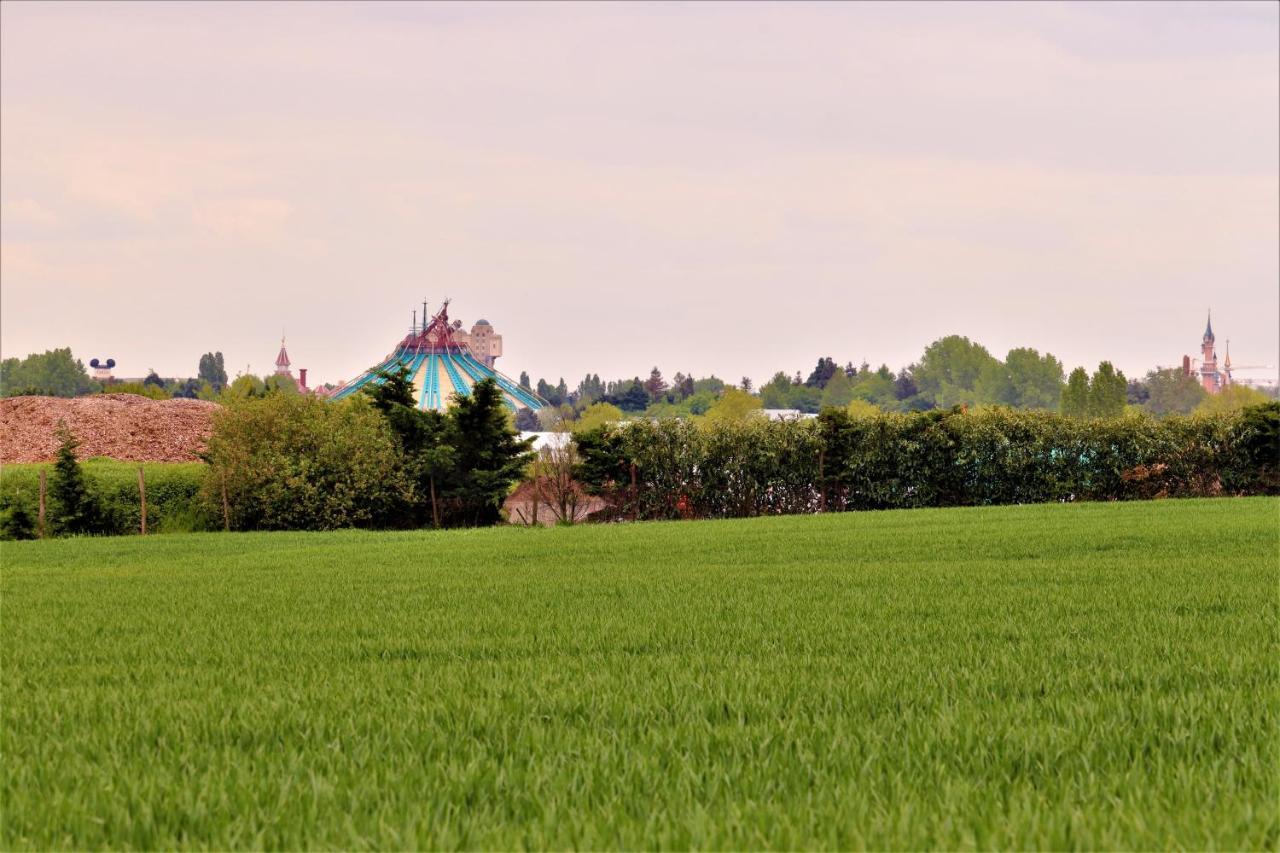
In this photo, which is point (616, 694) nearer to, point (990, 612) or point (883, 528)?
point (990, 612)

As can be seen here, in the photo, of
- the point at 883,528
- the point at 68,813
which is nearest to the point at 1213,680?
the point at 68,813

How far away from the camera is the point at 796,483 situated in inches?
1495

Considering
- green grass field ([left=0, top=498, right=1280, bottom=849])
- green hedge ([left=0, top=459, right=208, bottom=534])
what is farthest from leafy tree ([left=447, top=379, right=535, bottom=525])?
green grass field ([left=0, top=498, right=1280, bottom=849])

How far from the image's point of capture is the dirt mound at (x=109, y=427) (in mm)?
46406

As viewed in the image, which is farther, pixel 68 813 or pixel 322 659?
pixel 322 659

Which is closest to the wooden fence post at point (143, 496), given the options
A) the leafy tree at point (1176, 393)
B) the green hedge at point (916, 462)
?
the green hedge at point (916, 462)

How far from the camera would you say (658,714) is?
7.05m

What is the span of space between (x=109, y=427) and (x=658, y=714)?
45276mm

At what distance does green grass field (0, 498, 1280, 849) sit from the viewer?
4906mm

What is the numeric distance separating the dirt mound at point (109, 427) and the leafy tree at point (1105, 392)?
96.2 meters

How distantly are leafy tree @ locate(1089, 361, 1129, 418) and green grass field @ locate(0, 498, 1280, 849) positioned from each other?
4501 inches

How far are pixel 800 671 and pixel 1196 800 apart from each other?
12.0ft

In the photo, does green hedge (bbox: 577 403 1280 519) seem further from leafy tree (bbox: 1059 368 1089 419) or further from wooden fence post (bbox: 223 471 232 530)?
leafy tree (bbox: 1059 368 1089 419)

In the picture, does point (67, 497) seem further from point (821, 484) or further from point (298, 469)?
point (821, 484)
